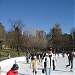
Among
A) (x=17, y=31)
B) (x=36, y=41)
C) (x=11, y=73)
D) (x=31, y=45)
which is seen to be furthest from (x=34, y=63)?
(x=36, y=41)

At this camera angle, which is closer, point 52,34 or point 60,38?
point 60,38

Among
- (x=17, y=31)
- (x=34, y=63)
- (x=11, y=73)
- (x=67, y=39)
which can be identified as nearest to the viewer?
(x=11, y=73)

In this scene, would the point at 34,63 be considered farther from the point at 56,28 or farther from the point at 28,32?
the point at 56,28

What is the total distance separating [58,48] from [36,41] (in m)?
7.53

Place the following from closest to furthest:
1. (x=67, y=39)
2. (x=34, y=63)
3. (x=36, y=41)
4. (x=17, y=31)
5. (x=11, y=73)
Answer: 1. (x=11, y=73)
2. (x=34, y=63)
3. (x=17, y=31)
4. (x=36, y=41)
5. (x=67, y=39)

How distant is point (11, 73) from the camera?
20.5 feet

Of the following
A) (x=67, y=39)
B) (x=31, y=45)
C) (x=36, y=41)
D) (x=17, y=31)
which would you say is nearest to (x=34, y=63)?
(x=17, y=31)

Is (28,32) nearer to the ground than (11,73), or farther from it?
farther from it

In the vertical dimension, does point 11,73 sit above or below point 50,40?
below

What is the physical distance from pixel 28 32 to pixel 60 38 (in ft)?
38.9

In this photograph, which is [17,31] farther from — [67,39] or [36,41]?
[67,39]

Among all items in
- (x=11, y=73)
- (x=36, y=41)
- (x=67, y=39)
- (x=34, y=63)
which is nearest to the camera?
(x=11, y=73)

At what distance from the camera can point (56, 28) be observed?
88.4 metres

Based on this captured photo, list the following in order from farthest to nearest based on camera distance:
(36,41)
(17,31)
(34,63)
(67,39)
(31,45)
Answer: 1. (67,39)
2. (36,41)
3. (31,45)
4. (17,31)
5. (34,63)
